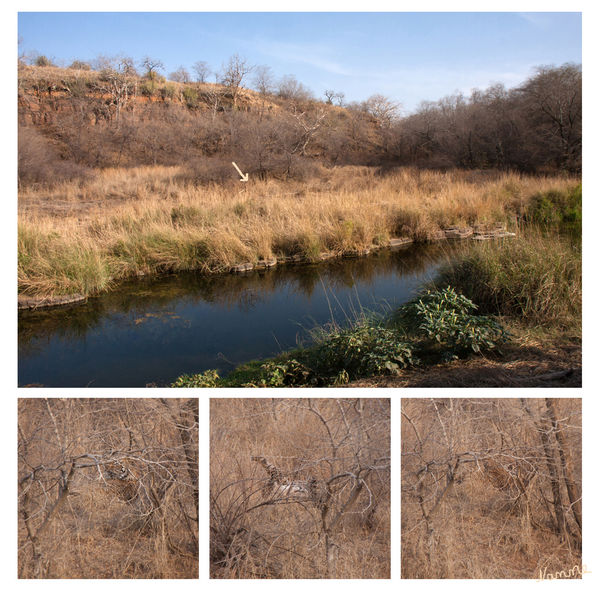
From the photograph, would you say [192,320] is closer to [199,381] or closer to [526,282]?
[199,381]

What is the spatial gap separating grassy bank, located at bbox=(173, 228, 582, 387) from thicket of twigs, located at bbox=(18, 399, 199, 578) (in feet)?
4.31

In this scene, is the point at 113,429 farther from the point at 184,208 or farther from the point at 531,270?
the point at 184,208

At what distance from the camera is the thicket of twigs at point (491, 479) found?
7.74 ft

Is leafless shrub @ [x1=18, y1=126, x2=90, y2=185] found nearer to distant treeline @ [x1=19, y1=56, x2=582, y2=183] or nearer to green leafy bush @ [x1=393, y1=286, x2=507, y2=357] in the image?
distant treeline @ [x1=19, y1=56, x2=582, y2=183]

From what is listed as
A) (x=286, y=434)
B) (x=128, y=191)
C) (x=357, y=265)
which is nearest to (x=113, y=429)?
(x=286, y=434)

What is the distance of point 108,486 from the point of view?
247cm

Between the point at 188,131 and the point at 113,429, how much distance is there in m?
22.7

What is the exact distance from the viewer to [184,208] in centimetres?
948

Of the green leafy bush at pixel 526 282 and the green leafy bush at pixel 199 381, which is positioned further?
the green leafy bush at pixel 526 282

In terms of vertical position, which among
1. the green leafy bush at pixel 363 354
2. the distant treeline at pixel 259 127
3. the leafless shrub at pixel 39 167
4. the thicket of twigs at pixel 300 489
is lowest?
the thicket of twigs at pixel 300 489

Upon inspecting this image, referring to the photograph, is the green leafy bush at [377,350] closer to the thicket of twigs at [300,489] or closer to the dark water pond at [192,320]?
the dark water pond at [192,320]

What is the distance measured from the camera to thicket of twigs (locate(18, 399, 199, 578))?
237cm

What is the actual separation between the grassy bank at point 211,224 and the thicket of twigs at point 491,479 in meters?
5.23
